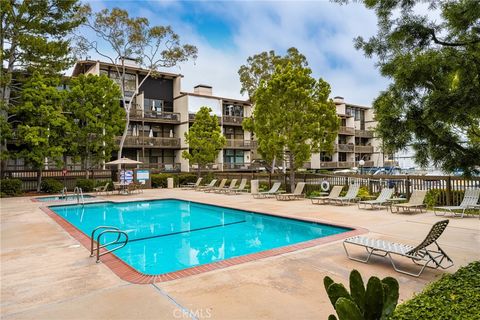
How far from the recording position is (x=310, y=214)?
38.2 ft

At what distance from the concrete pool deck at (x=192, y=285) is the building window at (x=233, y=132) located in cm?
3038

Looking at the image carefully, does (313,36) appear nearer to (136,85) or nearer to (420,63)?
(420,63)

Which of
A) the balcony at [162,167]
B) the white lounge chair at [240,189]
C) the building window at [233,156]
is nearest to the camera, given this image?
the white lounge chair at [240,189]

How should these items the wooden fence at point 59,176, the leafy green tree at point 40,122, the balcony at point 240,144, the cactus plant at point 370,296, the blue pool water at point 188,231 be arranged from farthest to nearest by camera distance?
the balcony at point 240,144
the wooden fence at point 59,176
the leafy green tree at point 40,122
the blue pool water at point 188,231
the cactus plant at point 370,296

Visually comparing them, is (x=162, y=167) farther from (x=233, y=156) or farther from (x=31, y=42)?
(x=31, y=42)

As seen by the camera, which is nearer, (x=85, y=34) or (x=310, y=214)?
(x=310, y=214)

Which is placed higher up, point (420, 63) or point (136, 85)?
point (136, 85)

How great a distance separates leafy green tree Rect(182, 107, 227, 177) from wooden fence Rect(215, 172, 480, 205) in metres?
8.11

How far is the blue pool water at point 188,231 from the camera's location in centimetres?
773

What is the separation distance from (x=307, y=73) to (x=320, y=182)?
248 inches

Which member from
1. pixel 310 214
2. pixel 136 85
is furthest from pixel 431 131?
pixel 136 85

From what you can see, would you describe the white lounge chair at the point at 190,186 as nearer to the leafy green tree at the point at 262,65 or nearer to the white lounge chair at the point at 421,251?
the leafy green tree at the point at 262,65

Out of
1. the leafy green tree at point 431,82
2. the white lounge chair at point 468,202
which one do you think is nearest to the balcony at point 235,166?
the white lounge chair at point 468,202

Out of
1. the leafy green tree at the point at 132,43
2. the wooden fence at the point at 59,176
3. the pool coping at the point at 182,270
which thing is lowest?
the pool coping at the point at 182,270
